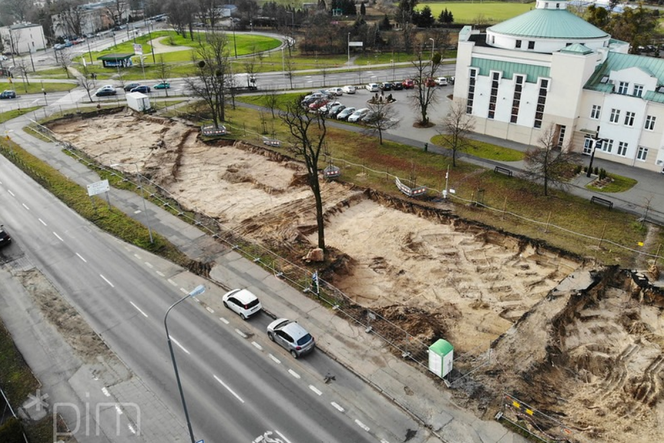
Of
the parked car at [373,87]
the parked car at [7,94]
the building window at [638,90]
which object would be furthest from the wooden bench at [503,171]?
the parked car at [7,94]

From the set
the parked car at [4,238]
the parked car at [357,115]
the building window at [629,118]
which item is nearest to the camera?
the parked car at [4,238]

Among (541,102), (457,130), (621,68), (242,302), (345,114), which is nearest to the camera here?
(242,302)

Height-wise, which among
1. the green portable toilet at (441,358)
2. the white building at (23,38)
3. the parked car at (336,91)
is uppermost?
the white building at (23,38)

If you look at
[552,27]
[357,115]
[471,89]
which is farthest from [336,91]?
[552,27]

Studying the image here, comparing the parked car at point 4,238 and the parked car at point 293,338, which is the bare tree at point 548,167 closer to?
the parked car at point 293,338

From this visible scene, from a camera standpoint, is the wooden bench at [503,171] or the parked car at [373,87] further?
the parked car at [373,87]

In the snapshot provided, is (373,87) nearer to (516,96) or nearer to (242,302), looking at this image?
(516,96)
